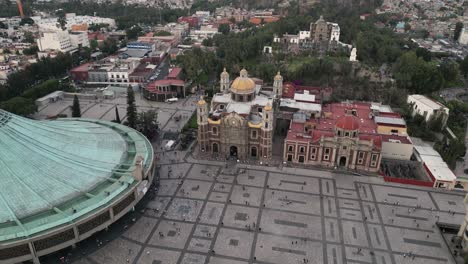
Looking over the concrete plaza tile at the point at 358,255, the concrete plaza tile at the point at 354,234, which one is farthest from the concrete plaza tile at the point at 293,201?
the concrete plaza tile at the point at 358,255

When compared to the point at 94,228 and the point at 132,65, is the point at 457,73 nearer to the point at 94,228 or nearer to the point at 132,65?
the point at 132,65

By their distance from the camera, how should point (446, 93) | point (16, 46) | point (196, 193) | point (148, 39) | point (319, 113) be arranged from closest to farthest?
1. point (196, 193)
2. point (319, 113)
3. point (446, 93)
4. point (16, 46)
5. point (148, 39)

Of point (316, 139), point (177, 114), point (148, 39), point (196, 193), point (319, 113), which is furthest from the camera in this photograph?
point (148, 39)

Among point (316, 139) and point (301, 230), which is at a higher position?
point (316, 139)

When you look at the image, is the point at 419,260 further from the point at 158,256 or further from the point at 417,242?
the point at 158,256

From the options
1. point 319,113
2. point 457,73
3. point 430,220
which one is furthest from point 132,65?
point 457,73

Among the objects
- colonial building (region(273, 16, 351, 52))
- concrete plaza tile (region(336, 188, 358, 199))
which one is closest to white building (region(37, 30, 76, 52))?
colonial building (region(273, 16, 351, 52))
